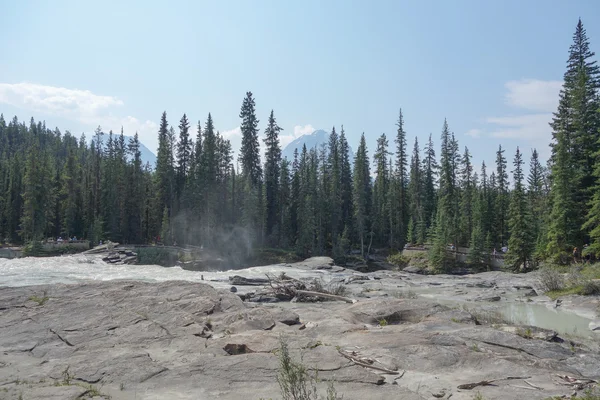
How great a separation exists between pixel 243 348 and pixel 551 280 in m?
24.6

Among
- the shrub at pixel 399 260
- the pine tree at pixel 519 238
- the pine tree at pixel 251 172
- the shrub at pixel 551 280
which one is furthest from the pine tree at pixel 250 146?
the shrub at pixel 551 280

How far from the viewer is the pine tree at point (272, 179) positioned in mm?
72312

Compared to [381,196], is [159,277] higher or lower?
lower

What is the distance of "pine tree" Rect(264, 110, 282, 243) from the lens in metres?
72.3

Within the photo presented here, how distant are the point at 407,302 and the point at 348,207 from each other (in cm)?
6371

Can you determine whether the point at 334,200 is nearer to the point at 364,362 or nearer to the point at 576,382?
the point at 364,362

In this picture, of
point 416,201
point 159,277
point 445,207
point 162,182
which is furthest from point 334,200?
point 159,277

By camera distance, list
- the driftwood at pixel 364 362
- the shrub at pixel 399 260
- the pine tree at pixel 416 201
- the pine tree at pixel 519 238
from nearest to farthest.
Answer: the driftwood at pixel 364 362 → the pine tree at pixel 519 238 → the shrub at pixel 399 260 → the pine tree at pixel 416 201

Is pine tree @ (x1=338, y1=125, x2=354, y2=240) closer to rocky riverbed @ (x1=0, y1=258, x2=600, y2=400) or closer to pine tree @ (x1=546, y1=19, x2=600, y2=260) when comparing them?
pine tree @ (x1=546, y1=19, x2=600, y2=260)

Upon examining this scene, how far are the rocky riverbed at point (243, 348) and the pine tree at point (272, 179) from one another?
54.6 meters

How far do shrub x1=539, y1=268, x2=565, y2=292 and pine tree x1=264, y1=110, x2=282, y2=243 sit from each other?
46.2 m

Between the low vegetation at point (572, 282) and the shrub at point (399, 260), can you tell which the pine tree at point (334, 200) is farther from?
A: the low vegetation at point (572, 282)

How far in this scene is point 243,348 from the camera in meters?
10.3

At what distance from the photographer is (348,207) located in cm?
7806
